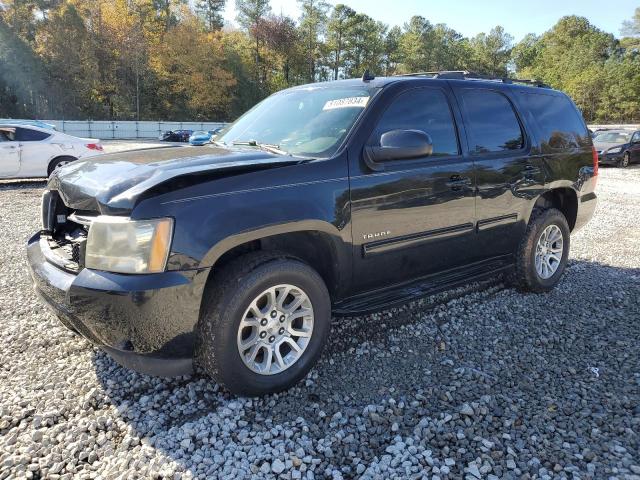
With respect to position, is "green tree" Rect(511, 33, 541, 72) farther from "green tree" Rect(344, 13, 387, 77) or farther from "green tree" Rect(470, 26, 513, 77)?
"green tree" Rect(344, 13, 387, 77)

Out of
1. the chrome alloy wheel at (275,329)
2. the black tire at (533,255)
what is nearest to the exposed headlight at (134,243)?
the chrome alloy wheel at (275,329)

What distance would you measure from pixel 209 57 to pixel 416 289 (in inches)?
2309

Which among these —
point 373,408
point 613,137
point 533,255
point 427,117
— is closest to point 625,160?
point 613,137

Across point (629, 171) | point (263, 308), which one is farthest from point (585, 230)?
point (629, 171)

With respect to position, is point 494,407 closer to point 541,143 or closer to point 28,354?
point 541,143

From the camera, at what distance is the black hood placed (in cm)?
250

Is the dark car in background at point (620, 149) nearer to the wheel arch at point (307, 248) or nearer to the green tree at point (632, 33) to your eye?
the wheel arch at point (307, 248)

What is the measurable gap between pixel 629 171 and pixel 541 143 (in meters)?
17.1

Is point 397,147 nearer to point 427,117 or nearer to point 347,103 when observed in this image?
point 347,103

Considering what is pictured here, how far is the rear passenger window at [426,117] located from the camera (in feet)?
11.3

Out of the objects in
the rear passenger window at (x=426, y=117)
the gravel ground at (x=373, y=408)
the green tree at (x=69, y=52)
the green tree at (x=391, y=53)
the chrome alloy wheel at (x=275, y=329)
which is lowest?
the gravel ground at (x=373, y=408)

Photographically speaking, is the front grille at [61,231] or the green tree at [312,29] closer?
the front grille at [61,231]

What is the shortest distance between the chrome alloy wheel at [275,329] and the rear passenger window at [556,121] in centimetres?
308

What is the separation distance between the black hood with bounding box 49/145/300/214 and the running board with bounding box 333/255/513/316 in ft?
3.46
